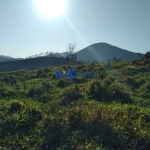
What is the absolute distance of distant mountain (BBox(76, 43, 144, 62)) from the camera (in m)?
108

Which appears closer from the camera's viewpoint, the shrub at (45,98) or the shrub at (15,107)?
the shrub at (15,107)

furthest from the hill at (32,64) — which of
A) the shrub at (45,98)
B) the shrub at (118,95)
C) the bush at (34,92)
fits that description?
the shrub at (118,95)

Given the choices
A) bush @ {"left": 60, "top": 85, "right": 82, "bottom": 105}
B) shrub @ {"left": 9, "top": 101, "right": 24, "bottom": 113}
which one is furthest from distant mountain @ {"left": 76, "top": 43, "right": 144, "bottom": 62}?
shrub @ {"left": 9, "top": 101, "right": 24, "bottom": 113}

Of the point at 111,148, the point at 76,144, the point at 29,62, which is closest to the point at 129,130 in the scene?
the point at 111,148

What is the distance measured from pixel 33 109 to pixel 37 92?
369cm

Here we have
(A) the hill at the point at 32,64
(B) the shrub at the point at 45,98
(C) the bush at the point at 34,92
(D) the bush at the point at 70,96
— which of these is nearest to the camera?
(D) the bush at the point at 70,96

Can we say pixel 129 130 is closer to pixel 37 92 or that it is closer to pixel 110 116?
pixel 110 116

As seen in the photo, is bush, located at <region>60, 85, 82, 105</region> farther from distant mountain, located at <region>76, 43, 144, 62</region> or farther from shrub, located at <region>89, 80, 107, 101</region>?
distant mountain, located at <region>76, 43, 144, 62</region>

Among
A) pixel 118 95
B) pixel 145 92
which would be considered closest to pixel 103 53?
pixel 145 92

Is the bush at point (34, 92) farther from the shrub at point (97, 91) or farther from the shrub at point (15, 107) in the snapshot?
the shrub at point (15, 107)

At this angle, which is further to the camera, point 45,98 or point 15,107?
point 45,98

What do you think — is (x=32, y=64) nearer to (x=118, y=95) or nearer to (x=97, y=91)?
(x=97, y=91)

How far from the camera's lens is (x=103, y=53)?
4535 inches

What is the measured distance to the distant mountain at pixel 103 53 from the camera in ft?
356
